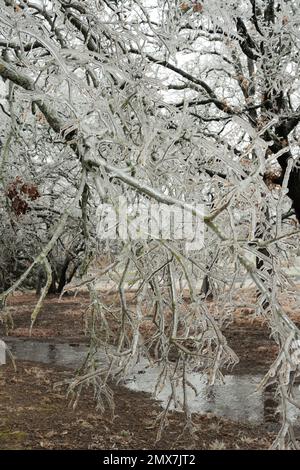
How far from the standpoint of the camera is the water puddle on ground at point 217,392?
732cm

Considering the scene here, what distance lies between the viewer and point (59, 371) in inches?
382

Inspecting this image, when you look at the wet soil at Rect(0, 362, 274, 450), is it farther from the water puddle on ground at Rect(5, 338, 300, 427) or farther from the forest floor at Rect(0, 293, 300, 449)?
the water puddle on ground at Rect(5, 338, 300, 427)

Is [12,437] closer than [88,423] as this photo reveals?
Yes

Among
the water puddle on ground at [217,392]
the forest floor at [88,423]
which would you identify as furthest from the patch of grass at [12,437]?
the water puddle on ground at [217,392]

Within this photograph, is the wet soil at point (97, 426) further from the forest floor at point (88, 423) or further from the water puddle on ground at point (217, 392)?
the water puddle on ground at point (217, 392)

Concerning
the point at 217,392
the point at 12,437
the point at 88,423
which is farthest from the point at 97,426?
the point at 217,392

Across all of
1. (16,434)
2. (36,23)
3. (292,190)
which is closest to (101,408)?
(16,434)

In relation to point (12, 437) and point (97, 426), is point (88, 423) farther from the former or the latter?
point (12, 437)

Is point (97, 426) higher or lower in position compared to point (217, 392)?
higher

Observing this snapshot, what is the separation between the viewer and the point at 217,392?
28.0 feet

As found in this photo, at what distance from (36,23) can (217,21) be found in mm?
5221

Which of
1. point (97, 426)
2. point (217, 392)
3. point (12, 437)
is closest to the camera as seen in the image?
point (12, 437)

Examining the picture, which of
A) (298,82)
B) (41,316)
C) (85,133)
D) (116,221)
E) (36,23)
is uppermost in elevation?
(298,82)
